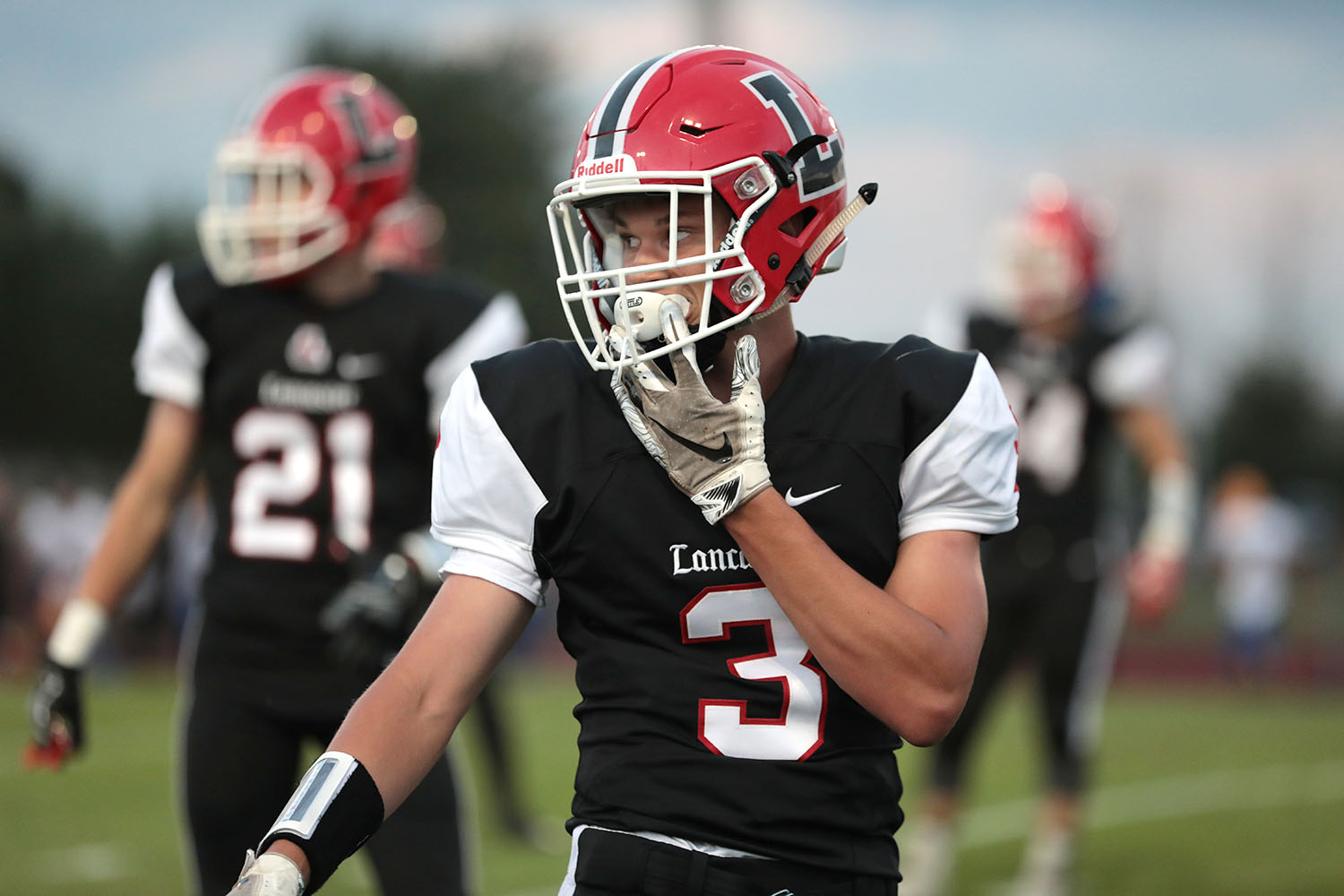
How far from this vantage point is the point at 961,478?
2.15m

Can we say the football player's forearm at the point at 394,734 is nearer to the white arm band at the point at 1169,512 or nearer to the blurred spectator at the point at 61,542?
the white arm band at the point at 1169,512

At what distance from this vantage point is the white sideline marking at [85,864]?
5.91m

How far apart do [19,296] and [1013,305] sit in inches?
928

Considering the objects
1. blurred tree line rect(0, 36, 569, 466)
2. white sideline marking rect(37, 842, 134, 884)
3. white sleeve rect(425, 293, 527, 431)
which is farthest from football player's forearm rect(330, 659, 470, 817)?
blurred tree line rect(0, 36, 569, 466)

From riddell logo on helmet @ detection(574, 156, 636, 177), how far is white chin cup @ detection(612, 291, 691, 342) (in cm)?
20

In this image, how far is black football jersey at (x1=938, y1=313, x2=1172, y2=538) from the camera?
5527 millimetres

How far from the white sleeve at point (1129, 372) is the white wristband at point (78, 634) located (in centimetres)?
360

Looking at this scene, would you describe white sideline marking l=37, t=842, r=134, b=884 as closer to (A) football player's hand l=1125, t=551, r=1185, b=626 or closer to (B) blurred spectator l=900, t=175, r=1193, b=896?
(B) blurred spectator l=900, t=175, r=1193, b=896

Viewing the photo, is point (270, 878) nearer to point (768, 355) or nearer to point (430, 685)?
point (430, 685)

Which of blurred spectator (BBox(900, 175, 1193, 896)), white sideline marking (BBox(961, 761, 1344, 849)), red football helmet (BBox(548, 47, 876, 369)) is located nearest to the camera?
red football helmet (BBox(548, 47, 876, 369))

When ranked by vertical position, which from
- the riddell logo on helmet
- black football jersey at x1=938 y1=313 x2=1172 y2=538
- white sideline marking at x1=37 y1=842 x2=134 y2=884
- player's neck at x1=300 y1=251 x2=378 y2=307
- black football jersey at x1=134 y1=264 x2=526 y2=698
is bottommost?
white sideline marking at x1=37 y1=842 x2=134 y2=884

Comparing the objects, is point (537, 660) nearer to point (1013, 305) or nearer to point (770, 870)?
point (1013, 305)

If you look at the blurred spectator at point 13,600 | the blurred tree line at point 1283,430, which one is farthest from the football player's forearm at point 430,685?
the blurred tree line at point 1283,430

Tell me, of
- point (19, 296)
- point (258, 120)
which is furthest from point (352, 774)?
point (19, 296)
